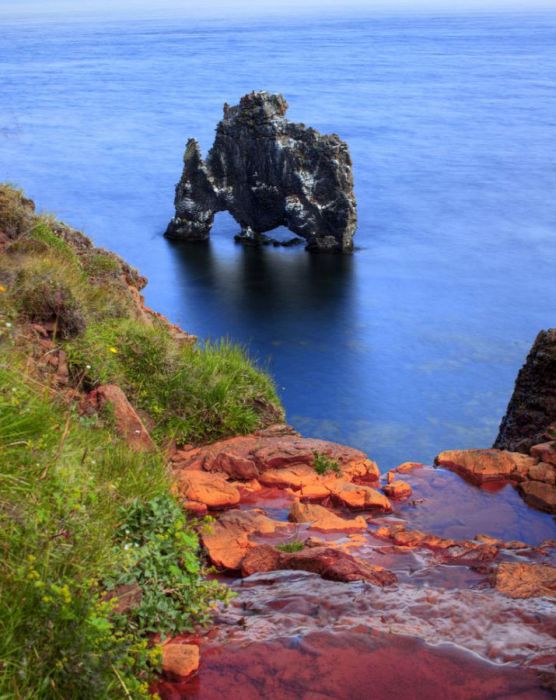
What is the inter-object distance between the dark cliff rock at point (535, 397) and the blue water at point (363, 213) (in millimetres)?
14221

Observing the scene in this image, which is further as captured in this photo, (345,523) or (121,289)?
(121,289)

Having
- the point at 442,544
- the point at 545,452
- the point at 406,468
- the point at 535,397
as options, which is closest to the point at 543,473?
the point at 545,452

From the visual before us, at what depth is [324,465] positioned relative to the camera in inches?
522

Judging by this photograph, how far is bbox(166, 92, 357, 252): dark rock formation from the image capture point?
4691cm

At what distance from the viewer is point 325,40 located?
15162 cm

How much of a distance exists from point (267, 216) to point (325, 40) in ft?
356

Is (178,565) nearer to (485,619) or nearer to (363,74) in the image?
(485,619)

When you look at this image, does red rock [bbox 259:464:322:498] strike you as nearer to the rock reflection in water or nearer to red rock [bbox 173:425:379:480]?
red rock [bbox 173:425:379:480]

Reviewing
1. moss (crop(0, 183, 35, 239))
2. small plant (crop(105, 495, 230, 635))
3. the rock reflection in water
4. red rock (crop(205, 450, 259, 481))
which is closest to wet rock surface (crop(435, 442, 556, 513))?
red rock (crop(205, 450, 259, 481))

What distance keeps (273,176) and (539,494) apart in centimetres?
3701

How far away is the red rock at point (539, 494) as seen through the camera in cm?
1333

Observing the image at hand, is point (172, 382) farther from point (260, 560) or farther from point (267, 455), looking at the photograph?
point (260, 560)

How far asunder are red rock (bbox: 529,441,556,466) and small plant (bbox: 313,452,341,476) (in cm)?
334

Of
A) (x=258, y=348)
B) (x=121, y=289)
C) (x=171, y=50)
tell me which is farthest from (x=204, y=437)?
(x=171, y=50)
